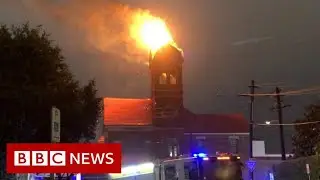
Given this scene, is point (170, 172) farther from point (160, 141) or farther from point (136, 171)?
point (160, 141)

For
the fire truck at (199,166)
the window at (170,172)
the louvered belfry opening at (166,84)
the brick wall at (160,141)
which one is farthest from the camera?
the brick wall at (160,141)

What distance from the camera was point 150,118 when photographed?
8631 centimetres

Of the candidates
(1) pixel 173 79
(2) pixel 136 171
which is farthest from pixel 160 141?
(2) pixel 136 171

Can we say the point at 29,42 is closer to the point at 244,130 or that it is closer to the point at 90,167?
the point at 90,167

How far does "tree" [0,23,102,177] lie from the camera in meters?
25.5

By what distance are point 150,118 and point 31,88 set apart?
6075 centimetres

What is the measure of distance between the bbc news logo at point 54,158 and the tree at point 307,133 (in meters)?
42.3

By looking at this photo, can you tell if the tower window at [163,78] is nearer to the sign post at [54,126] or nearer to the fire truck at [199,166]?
the fire truck at [199,166]

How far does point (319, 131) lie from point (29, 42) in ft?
105

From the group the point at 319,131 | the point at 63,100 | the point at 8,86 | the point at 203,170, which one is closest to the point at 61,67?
the point at 63,100

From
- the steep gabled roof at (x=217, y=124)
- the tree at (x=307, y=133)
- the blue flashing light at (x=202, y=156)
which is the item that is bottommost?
the blue flashing light at (x=202, y=156)

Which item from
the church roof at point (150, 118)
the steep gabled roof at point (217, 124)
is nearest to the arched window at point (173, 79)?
the church roof at point (150, 118)

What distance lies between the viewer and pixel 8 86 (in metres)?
25.6

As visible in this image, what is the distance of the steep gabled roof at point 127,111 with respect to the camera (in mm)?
84875
